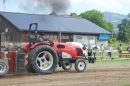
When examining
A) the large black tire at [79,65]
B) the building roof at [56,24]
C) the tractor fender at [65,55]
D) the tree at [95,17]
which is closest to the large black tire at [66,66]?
the tractor fender at [65,55]

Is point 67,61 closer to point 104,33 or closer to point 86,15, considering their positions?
point 104,33

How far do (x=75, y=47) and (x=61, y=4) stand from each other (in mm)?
2715

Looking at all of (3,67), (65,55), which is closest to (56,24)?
(65,55)

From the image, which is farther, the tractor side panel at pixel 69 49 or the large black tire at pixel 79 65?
the large black tire at pixel 79 65

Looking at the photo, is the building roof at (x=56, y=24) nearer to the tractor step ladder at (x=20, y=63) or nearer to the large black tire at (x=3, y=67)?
the tractor step ladder at (x=20, y=63)

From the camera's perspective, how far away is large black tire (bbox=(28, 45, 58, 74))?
14.5 meters

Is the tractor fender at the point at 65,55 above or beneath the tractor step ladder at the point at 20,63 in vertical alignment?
above

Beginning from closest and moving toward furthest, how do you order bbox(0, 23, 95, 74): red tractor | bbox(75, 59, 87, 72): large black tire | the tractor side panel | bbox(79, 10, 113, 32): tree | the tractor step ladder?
the tractor step ladder
bbox(0, 23, 95, 74): red tractor
the tractor side panel
bbox(75, 59, 87, 72): large black tire
bbox(79, 10, 113, 32): tree

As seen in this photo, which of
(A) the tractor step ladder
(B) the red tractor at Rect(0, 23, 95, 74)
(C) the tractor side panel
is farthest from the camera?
(C) the tractor side panel

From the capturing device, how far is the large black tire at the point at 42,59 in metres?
14.5

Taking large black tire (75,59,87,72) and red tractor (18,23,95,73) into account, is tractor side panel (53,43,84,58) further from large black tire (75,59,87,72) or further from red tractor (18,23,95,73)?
large black tire (75,59,87,72)

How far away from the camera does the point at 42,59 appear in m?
15.1

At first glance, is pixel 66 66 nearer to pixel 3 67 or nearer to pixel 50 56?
pixel 50 56

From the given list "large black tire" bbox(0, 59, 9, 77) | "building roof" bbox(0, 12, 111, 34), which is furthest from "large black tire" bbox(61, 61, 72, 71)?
"building roof" bbox(0, 12, 111, 34)
